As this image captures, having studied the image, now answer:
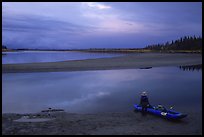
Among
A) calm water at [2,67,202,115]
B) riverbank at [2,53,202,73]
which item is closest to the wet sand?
calm water at [2,67,202,115]

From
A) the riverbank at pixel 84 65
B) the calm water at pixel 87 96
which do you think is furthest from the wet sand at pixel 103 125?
the riverbank at pixel 84 65

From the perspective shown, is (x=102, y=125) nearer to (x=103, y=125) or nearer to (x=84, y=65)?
(x=103, y=125)

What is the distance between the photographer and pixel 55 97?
841 inches

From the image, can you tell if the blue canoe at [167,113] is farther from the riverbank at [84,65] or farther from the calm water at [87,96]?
the riverbank at [84,65]

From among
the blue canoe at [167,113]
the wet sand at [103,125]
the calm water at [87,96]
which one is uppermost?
the blue canoe at [167,113]

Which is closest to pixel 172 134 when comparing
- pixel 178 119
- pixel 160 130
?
pixel 160 130

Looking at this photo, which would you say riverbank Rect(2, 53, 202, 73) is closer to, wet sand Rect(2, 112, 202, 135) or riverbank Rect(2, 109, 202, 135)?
riverbank Rect(2, 109, 202, 135)

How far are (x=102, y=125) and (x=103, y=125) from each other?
5cm

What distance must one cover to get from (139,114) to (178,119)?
2.19 meters

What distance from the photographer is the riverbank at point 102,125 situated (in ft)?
38.9

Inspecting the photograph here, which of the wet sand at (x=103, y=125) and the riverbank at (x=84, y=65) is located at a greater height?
the riverbank at (x=84, y=65)

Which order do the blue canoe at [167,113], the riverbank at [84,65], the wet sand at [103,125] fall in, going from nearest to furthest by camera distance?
the wet sand at [103,125]
the blue canoe at [167,113]
the riverbank at [84,65]

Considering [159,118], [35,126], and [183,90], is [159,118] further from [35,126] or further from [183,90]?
[183,90]

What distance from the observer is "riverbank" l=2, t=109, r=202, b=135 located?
1184 centimetres
